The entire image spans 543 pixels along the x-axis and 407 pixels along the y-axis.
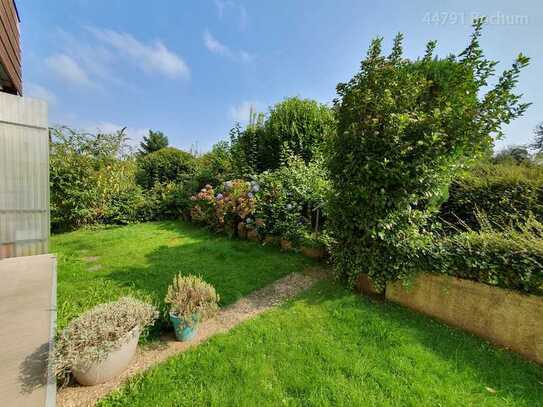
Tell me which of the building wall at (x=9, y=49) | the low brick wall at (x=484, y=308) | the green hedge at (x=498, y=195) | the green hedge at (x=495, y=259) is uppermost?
the building wall at (x=9, y=49)

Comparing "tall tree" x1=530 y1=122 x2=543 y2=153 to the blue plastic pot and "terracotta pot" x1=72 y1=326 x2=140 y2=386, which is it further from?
"terracotta pot" x1=72 y1=326 x2=140 y2=386

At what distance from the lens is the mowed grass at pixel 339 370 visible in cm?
176

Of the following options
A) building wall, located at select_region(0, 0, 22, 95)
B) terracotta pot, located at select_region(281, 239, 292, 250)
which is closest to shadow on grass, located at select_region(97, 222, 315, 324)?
terracotta pot, located at select_region(281, 239, 292, 250)

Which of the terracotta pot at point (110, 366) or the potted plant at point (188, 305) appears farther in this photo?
the potted plant at point (188, 305)

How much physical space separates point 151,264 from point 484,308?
4.84 m

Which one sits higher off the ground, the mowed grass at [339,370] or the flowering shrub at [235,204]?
the flowering shrub at [235,204]

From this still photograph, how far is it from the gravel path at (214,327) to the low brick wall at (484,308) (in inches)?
58.1

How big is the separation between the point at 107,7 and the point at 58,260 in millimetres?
5270

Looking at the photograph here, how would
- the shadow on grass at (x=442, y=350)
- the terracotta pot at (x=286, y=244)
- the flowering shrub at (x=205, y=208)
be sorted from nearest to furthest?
1. the shadow on grass at (x=442, y=350)
2. the terracotta pot at (x=286, y=244)
3. the flowering shrub at (x=205, y=208)

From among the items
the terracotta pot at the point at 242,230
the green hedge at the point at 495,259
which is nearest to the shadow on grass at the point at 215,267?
the terracotta pot at the point at 242,230

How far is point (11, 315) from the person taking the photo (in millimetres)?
2477

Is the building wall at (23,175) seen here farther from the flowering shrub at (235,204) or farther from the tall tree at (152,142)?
the tall tree at (152,142)

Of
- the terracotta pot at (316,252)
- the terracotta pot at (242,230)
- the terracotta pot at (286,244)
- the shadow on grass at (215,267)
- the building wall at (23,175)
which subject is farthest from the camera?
the terracotta pot at (242,230)

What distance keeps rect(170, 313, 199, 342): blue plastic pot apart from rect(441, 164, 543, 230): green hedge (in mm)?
4210
